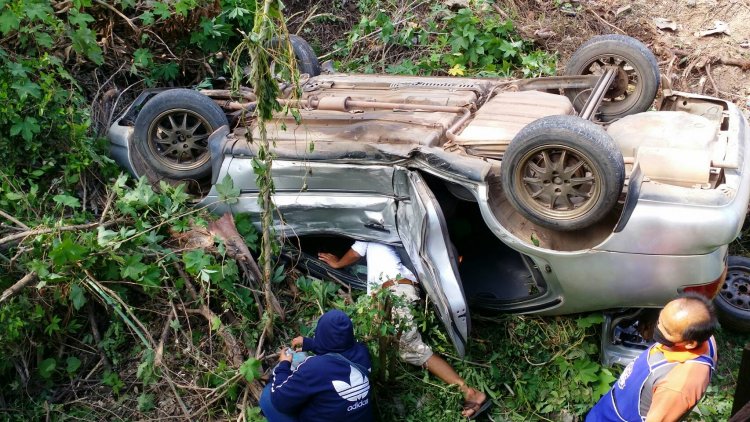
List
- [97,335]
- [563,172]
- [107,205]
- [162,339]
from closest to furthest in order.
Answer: [563,172] → [162,339] → [97,335] → [107,205]

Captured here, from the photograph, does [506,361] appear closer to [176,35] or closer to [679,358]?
[679,358]

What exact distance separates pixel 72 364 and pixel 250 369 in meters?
1.24

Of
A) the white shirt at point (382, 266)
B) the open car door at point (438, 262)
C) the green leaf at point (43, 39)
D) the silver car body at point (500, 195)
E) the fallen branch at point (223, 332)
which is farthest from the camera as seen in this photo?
the green leaf at point (43, 39)

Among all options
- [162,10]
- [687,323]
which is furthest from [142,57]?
[687,323]

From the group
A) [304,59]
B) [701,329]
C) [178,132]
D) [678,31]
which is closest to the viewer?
[701,329]

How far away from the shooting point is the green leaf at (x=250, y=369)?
13.9ft

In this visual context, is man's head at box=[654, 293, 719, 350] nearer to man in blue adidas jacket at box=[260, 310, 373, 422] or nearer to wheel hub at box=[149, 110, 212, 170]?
man in blue adidas jacket at box=[260, 310, 373, 422]

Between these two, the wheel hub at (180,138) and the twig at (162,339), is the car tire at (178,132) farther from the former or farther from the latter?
the twig at (162,339)

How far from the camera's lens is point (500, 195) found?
4395mm

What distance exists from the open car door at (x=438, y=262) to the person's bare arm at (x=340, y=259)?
66 centimetres

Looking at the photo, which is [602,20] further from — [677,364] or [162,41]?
[677,364]

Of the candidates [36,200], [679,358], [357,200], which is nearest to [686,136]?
[679,358]

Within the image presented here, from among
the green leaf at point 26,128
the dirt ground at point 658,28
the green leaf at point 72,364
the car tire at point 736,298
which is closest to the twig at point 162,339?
the green leaf at point 72,364

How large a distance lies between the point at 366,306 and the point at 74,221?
203 cm
